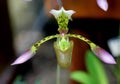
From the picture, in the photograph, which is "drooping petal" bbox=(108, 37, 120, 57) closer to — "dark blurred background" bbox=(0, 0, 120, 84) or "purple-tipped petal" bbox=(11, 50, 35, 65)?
"dark blurred background" bbox=(0, 0, 120, 84)

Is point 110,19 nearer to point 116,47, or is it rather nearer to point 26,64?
point 116,47

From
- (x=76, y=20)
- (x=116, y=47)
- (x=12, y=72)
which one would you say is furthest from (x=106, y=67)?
(x=12, y=72)

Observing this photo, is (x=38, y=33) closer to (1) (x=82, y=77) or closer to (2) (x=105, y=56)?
(1) (x=82, y=77)

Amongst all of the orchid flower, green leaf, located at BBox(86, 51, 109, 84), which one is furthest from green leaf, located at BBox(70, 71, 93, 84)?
the orchid flower

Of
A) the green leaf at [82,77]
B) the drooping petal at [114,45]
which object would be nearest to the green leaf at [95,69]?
the green leaf at [82,77]

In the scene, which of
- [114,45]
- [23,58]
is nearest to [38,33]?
[114,45]

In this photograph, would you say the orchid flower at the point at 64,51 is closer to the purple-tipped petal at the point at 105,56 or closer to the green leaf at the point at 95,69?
the purple-tipped petal at the point at 105,56
